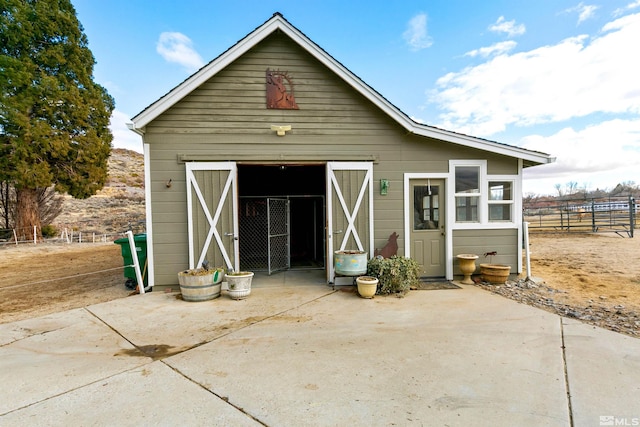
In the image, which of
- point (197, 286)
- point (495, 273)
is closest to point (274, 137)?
point (197, 286)

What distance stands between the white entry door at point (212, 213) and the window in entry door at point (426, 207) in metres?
3.72

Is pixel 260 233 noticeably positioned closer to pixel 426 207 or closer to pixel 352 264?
pixel 352 264

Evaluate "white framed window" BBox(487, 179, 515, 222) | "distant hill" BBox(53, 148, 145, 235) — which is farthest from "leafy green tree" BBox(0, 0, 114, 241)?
"white framed window" BBox(487, 179, 515, 222)

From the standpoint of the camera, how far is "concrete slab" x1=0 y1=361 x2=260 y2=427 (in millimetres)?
2121

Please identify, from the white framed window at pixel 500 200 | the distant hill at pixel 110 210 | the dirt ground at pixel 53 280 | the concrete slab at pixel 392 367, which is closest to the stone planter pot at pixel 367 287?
the concrete slab at pixel 392 367

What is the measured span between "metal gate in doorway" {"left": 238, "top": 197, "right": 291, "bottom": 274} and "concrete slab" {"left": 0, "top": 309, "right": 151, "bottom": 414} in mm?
4120

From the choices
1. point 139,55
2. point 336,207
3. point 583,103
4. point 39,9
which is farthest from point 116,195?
point 583,103

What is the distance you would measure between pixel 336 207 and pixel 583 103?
16625 mm

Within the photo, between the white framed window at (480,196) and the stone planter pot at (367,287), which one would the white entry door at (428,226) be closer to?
the white framed window at (480,196)

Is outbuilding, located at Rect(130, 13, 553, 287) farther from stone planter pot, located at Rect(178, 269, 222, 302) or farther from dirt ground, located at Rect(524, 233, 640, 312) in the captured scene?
dirt ground, located at Rect(524, 233, 640, 312)

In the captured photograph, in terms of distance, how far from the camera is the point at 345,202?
19.9 feet

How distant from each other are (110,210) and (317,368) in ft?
81.7

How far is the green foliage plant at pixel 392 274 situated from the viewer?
538cm

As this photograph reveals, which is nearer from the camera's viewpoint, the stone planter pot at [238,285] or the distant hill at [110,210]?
the stone planter pot at [238,285]
